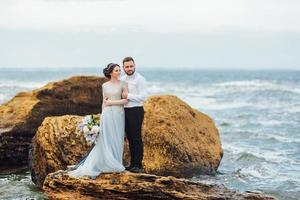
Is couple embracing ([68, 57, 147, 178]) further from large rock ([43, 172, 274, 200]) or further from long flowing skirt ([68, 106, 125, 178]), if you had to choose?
large rock ([43, 172, 274, 200])

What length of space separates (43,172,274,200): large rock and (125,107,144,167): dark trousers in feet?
1.97

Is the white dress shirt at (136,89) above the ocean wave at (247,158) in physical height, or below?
above

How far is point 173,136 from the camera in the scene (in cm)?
1244

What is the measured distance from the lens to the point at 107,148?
368 inches

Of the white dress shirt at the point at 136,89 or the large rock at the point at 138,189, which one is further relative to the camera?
the white dress shirt at the point at 136,89

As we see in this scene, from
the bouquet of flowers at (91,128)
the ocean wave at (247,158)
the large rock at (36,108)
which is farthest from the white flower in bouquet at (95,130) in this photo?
the ocean wave at (247,158)

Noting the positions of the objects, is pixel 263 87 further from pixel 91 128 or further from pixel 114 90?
pixel 114 90

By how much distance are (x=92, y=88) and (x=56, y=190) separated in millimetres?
5704

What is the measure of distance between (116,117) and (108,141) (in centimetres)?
39

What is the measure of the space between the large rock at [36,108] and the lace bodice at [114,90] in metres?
4.95

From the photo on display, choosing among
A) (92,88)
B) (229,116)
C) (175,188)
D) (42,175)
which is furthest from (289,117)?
(175,188)

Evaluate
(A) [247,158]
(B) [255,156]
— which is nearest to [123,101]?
(A) [247,158]

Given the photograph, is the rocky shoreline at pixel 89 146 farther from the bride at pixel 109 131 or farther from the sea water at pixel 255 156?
the sea water at pixel 255 156

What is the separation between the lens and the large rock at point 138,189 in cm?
883
